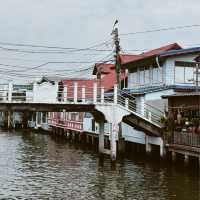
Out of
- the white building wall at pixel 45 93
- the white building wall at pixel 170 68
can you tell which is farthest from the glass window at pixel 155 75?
the white building wall at pixel 45 93

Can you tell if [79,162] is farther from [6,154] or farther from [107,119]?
[6,154]

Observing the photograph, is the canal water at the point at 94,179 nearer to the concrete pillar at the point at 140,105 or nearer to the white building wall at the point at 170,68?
the concrete pillar at the point at 140,105

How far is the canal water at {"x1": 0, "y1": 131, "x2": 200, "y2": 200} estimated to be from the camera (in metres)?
20.9

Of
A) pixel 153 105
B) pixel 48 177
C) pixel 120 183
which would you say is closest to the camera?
pixel 120 183

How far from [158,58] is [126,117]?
5.50 m

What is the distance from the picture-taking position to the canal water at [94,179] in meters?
20.9

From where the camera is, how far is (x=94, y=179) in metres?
24.9

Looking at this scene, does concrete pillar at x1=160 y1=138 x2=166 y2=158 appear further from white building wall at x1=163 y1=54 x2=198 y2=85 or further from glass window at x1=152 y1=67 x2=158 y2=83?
glass window at x1=152 y1=67 x2=158 y2=83

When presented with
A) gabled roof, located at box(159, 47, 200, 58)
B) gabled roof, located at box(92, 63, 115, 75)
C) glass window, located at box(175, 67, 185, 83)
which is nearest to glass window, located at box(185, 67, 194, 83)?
glass window, located at box(175, 67, 185, 83)

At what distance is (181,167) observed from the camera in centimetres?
2934

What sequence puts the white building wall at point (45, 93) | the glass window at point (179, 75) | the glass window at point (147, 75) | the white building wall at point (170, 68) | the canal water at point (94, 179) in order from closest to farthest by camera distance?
1. the canal water at point (94, 179)
2. the white building wall at point (45, 93)
3. the white building wall at point (170, 68)
4. the glass window at point (179, 75)
5. the glass window at point (147, 75)

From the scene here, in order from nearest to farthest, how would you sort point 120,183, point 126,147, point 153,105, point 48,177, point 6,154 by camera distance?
point 120,183, point 48,177, point 153,105, point 6,154, point 126,147

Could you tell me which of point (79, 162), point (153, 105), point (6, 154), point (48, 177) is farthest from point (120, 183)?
point (6, 154)

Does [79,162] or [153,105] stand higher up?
[153,105]
